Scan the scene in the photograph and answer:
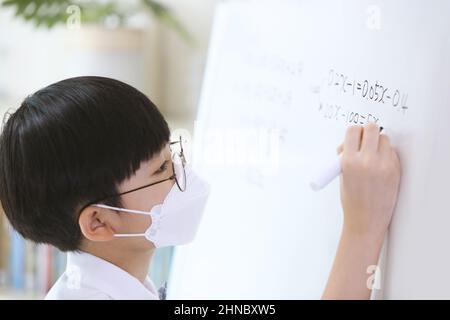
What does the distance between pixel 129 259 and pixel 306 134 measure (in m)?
0.27

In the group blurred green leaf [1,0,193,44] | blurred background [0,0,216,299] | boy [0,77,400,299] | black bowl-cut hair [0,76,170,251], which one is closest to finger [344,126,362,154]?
boy [0,77,400,299]

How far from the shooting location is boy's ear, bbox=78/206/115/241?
677mm

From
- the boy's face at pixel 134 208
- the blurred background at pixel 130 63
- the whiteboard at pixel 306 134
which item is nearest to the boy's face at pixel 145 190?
the boy's face at pixel 134 208

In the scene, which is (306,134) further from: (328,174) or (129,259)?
(129,259)

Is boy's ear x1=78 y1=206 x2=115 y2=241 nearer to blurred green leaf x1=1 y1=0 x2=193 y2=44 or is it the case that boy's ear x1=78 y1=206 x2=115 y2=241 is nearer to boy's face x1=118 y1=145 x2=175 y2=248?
boy's face x1=118 y1=145 x2=175 y2=248

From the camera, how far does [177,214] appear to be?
729 millimetres

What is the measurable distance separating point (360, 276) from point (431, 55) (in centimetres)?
23

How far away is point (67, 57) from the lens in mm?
1470

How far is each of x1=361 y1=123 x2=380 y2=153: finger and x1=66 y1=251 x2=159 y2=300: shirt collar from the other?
0.32 metres

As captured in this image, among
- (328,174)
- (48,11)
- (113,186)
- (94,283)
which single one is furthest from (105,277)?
(48,11)

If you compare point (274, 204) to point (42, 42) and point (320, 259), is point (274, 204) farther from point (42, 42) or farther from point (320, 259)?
point (42, 42)

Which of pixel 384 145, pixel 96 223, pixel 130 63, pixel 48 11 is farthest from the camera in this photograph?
pixel 130 63

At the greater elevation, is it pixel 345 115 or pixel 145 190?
pixel 345 115
